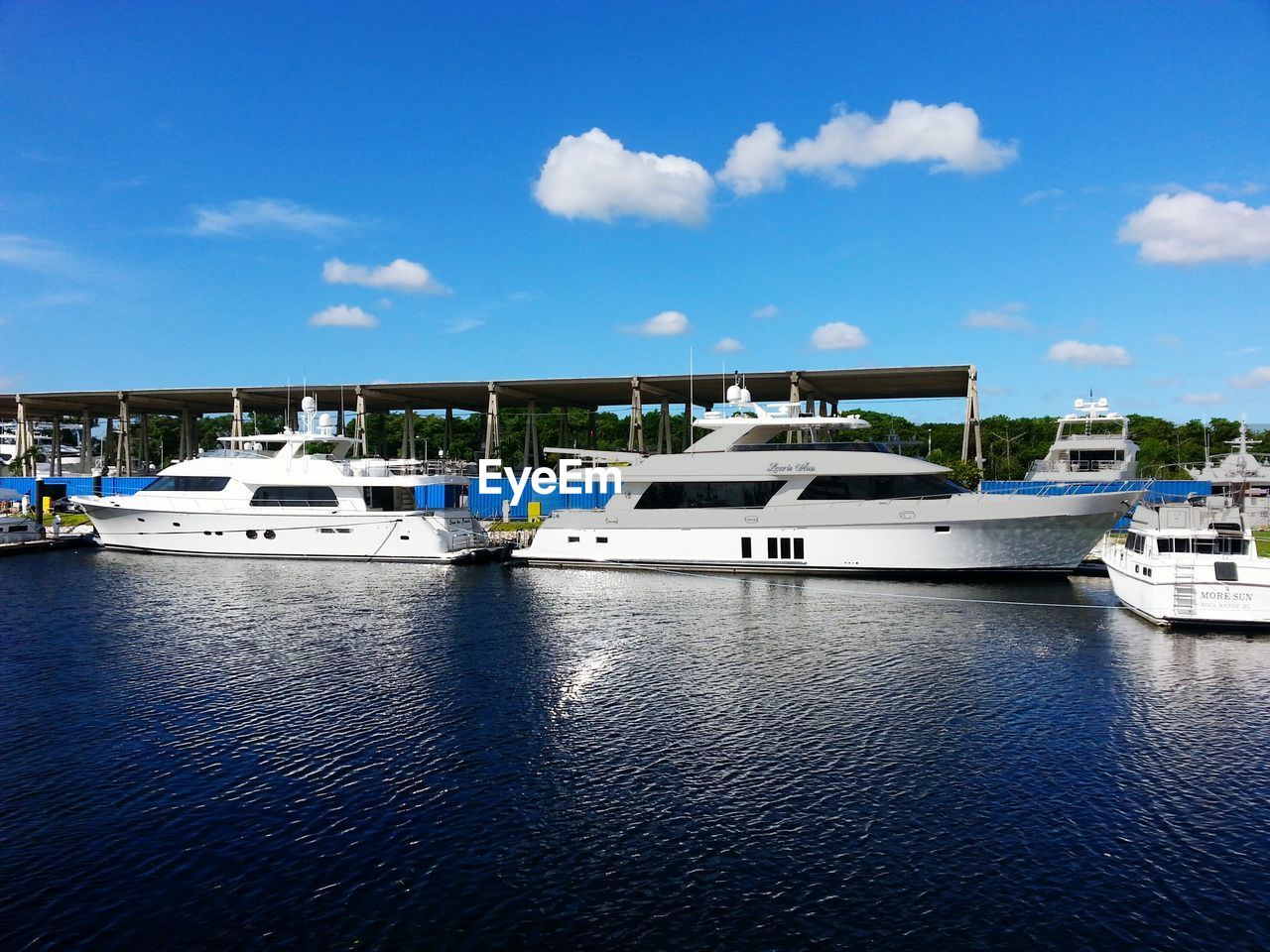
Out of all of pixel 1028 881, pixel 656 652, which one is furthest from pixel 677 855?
Answer: pixel 656 652

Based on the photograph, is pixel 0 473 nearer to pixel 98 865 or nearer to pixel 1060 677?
pixel 98 865

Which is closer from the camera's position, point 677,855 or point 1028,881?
point 1028,881

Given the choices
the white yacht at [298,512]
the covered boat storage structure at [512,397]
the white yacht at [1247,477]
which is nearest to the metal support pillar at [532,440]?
the covered boat storage structure at [512,397]

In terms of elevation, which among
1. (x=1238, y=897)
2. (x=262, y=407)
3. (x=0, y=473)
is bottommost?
(x=1238, y=897)

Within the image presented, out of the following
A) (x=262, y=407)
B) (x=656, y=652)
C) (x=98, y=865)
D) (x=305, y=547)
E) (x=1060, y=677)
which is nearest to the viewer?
(x=98, y=865)

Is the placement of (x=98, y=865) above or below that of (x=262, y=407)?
below

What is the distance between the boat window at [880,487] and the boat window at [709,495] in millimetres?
1625

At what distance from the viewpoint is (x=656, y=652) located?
2177 centimetres

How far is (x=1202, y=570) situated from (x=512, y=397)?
49.7 metres

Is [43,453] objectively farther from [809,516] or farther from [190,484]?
[809,516]

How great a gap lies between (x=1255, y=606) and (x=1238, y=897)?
16.7 metres

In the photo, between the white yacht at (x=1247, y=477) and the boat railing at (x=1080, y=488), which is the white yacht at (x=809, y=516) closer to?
the boat railing at (x=1080, y=488)

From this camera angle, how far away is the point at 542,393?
65.1 metres

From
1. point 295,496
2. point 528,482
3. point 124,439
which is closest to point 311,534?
point 295,496
